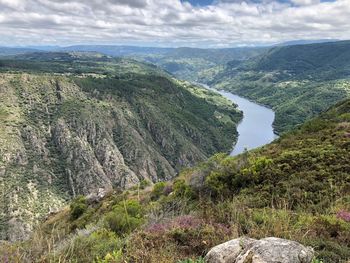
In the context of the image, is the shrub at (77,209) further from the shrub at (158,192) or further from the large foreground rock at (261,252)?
the large foreground rock at (261,252)

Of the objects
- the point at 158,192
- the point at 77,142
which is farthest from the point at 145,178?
the point at 158,192

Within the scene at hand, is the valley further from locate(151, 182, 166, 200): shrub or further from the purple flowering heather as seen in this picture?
locate(151, 182, 166, 200): shrub

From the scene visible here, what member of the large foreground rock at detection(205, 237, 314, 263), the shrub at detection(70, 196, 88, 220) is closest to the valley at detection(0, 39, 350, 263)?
the shrub at detection(70, 196, 88, 220)


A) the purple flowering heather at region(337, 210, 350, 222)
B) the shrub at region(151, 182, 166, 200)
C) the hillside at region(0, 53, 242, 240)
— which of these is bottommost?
the hillside at region(0, 53, 242, 240)

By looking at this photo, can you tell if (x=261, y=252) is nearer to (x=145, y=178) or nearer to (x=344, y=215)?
(x=344, y=215)

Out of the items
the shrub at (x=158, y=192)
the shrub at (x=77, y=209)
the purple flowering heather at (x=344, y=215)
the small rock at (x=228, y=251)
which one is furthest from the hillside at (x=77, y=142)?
the small rock at (x=228, y=251)

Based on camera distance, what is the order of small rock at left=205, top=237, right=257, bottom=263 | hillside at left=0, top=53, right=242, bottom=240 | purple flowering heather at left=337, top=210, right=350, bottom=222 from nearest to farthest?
small rock at left=205, top=237, right=257, bottom=263, purple flowering heather at left=337, top=210, right=350, bottom=222, hillside at left=0, top=53, right=242, bottom=240
